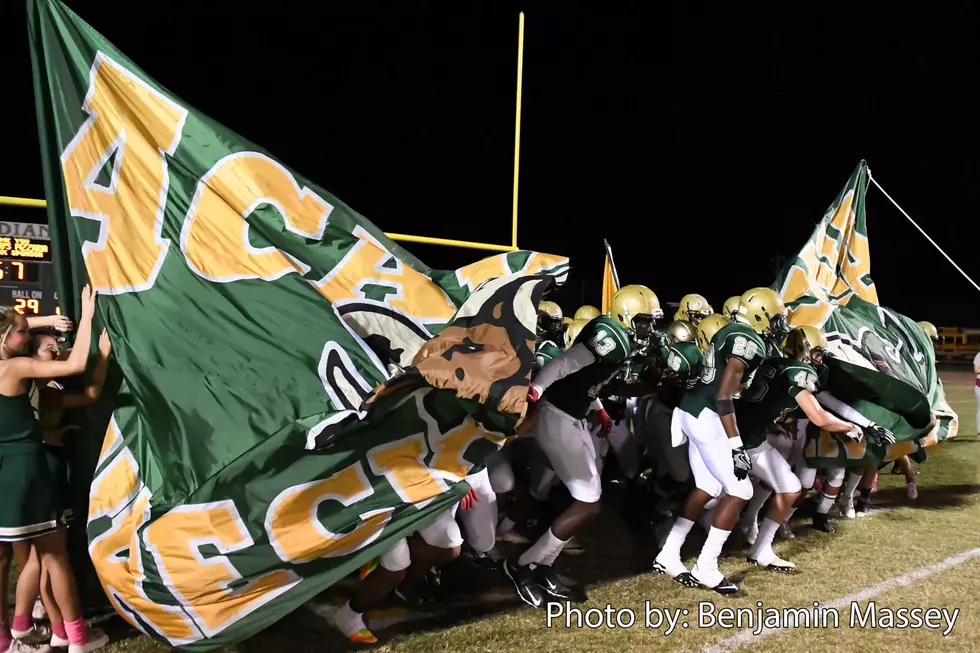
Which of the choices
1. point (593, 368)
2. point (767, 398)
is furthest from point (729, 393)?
point (593, 368)

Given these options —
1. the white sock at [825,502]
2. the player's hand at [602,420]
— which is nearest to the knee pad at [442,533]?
the player's hand at [602,420]

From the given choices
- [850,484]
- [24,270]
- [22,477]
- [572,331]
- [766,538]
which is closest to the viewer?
[22,477]

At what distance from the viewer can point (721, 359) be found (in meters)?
5.14

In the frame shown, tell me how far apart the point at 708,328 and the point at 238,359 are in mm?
3877

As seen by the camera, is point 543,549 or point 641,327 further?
point 641,327

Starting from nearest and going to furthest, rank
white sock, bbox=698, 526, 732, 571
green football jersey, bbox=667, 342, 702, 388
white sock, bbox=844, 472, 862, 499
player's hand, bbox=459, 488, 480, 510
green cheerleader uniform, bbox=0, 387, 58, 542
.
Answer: green cheerleader uniform, bbox=0, 387, 58, 542, player's hand, bbox=459, 488, 480, 510, white sock, bbox=698, 526, 732, 571, green football jersey, bbox=667, 342, 702, 388, white sock, bbox=844, 472, 862, 499

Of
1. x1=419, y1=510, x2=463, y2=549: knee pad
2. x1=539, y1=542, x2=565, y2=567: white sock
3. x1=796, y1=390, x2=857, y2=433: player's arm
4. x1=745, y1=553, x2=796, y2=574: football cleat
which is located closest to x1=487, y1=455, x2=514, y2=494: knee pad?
x1=539, y1=542, x2=565, y2=567: white sock

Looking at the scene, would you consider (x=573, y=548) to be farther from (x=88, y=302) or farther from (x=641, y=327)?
(x=88, y=302)

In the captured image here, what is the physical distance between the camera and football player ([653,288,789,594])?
5.05 meters

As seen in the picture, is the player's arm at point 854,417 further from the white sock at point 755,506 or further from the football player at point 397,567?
the football player at point 397,567

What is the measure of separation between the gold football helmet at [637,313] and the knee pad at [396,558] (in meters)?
2.25

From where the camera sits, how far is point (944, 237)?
129 feet

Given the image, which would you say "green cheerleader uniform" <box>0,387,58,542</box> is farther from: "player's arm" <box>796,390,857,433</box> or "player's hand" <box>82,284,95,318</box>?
"player's arm" <box>796,390,857,433</box>

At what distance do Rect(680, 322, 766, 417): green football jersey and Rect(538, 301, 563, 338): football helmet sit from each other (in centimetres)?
125
